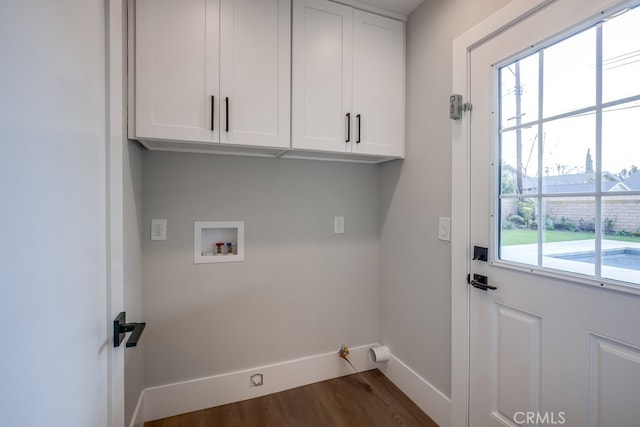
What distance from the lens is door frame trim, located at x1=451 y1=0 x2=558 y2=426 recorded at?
1.42 m

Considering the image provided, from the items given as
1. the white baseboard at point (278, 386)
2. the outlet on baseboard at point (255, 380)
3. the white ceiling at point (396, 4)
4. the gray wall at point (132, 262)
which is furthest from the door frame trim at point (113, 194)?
the white ceiling at point (396, 4)

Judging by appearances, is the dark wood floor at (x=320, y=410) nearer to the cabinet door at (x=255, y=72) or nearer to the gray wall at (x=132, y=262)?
the gray wall at (x=132, y=262)

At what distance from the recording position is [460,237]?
1.45m

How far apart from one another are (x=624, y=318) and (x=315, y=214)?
1.55 meters

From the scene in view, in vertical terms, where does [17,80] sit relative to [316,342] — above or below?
above

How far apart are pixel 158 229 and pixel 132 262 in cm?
30

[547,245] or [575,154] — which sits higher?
[575,154]

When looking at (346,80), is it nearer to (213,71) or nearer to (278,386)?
(213,71)

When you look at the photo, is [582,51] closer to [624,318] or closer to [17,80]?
[624,318]

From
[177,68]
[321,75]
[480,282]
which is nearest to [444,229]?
[480,282]

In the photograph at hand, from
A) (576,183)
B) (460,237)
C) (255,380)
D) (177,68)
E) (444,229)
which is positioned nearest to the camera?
(576,183)

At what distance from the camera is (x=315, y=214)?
6.58 ft

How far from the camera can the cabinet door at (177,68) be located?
4.27 ft

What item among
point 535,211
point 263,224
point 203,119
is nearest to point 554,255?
point 535,211
